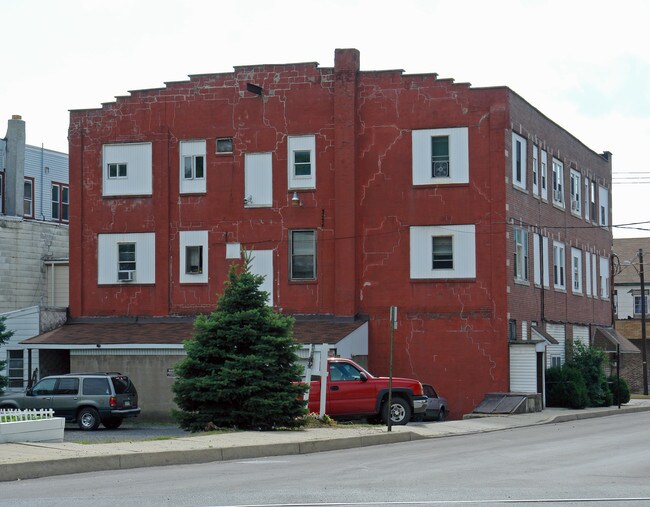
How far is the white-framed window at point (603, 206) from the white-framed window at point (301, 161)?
60.1ft

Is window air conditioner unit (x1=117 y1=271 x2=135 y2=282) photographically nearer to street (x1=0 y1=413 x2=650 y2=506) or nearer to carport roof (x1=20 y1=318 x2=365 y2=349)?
carport roof (x1=20 y1=318 x2=365 y2=349)

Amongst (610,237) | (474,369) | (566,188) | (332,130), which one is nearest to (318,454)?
(474,369)

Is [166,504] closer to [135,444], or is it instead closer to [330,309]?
[135,444]

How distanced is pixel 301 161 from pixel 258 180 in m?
1.72

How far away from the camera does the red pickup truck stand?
2964 centimetres

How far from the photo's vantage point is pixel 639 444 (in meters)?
23.7

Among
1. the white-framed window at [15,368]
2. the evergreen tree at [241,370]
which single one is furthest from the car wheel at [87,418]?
the evergreen tree at [241,370]

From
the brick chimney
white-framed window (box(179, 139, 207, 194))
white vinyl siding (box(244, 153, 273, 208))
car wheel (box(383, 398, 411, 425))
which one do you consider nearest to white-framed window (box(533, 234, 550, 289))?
white vinyl siding (box(244, 153, 273, 208))

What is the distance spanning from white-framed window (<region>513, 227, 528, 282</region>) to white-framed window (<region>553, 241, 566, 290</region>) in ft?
15.4

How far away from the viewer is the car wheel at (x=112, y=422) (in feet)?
111

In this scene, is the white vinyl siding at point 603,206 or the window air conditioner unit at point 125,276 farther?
the white vinyl siding at point 603,206

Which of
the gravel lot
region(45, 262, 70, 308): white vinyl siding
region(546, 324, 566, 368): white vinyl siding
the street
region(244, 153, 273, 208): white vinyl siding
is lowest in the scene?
the gravel lot

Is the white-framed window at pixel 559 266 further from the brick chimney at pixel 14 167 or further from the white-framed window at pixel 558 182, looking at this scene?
the brick chimney at pixel 14 167

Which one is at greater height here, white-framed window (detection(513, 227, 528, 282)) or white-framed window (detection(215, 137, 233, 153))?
white-framed window (detection(215, 137, 233, 153))
